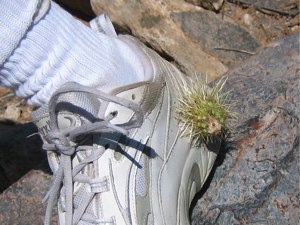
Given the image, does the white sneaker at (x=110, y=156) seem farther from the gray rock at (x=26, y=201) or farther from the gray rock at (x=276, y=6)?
the gray rock at (x=276, y=6)

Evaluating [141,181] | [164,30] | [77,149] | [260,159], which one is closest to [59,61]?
[77,149]

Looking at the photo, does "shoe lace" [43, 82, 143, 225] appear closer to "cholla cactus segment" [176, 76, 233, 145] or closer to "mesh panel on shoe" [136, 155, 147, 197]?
"mesh panel on shoe" [136, 155, 147, 197]

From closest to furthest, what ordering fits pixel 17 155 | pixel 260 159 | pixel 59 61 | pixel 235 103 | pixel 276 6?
pixel 59 61, pixel 260 159, pixel 235 103, pixel 17 155, pixel 276 6

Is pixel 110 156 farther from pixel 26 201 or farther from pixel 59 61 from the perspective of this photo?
pixel 26 201

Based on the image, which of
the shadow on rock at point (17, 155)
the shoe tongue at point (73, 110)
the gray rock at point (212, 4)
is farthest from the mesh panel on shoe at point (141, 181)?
the gray rock at point (212, 4)

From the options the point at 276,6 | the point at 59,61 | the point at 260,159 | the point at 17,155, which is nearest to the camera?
the point at 59,61

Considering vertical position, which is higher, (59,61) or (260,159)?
(59,61)

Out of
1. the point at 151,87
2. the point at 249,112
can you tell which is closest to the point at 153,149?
the point at 151,87
